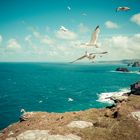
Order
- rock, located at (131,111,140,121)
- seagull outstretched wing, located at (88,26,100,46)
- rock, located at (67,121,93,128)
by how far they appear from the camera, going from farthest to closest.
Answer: rock, located at (67,121,93,128), rock, located at (131,111,140,121), seagull outstretched wing, located at (88,26,100,46)

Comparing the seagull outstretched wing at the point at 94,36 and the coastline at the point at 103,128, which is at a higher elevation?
the seagull outstretched wing at the point at 94,36

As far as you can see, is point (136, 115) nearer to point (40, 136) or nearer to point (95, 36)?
point (40, 136)

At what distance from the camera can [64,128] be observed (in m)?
26.8

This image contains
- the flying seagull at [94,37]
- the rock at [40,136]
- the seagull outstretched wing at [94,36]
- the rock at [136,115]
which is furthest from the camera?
the rock at [136,115]

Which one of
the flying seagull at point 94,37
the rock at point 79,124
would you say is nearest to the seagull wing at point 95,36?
the flying seagull at point 94,37

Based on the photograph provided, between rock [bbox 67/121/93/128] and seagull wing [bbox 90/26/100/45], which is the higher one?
seagull wing [bbox 90/26/100/45]

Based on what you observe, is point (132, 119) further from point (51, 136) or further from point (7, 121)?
point (7, 121)

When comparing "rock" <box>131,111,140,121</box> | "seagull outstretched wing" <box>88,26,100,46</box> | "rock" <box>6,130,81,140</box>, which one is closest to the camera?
"seagull outstretched wing" <box>88,26,100,46</box>

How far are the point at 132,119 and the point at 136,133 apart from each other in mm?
3145

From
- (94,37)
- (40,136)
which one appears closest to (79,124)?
(40,136)

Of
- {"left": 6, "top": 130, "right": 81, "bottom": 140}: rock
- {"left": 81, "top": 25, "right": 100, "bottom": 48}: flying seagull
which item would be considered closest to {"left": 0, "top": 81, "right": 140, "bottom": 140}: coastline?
{"left": 6, "top": 130, "right": 81, "bottom": 140}: rock

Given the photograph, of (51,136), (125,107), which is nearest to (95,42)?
(51,136)

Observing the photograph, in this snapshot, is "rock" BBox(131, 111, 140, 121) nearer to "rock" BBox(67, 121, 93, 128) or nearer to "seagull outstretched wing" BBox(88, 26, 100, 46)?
"rock" BBox(67, 121, 93, 128)

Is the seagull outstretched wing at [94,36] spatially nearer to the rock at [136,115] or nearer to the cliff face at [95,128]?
the cliff face at [95,128]
